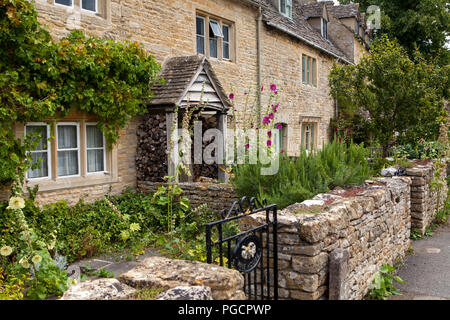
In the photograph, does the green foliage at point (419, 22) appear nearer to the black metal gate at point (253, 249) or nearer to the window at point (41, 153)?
the window at point (41, 153)

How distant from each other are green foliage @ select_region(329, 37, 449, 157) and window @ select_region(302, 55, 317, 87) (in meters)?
4.94

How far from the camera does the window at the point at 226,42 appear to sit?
1201 centimetres

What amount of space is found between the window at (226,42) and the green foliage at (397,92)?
3445 mm

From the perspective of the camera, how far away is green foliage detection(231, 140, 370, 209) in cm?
626

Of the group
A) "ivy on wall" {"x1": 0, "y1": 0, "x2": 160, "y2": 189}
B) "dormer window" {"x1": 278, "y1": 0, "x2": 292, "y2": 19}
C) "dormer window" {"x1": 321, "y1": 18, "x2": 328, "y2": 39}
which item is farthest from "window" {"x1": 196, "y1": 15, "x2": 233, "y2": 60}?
"dormer window" {"x1": 321, "y1": 18, "x2": 328, "y2": 39}

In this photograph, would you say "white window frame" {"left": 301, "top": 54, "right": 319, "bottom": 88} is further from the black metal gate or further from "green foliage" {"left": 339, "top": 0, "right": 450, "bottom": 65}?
the black metal gate

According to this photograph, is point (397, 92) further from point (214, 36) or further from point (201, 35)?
point (201, 35)

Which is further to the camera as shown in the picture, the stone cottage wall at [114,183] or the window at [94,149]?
the window at [94,149]

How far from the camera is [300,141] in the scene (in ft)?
53.8

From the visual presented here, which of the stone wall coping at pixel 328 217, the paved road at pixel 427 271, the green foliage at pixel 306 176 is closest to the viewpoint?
the stone wall coping at pixel 328 217

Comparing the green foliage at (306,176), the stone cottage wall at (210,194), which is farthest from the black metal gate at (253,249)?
the stone cottage wall at (210,194)

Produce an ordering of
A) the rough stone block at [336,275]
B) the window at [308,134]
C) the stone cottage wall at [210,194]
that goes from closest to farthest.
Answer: the rough stone block at [336,275]
the stone cottage wall at [210,194]
the window at [308,134]

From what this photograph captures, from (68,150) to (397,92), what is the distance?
26.5ft

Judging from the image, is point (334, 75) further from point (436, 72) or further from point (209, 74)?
point (209, 74)
